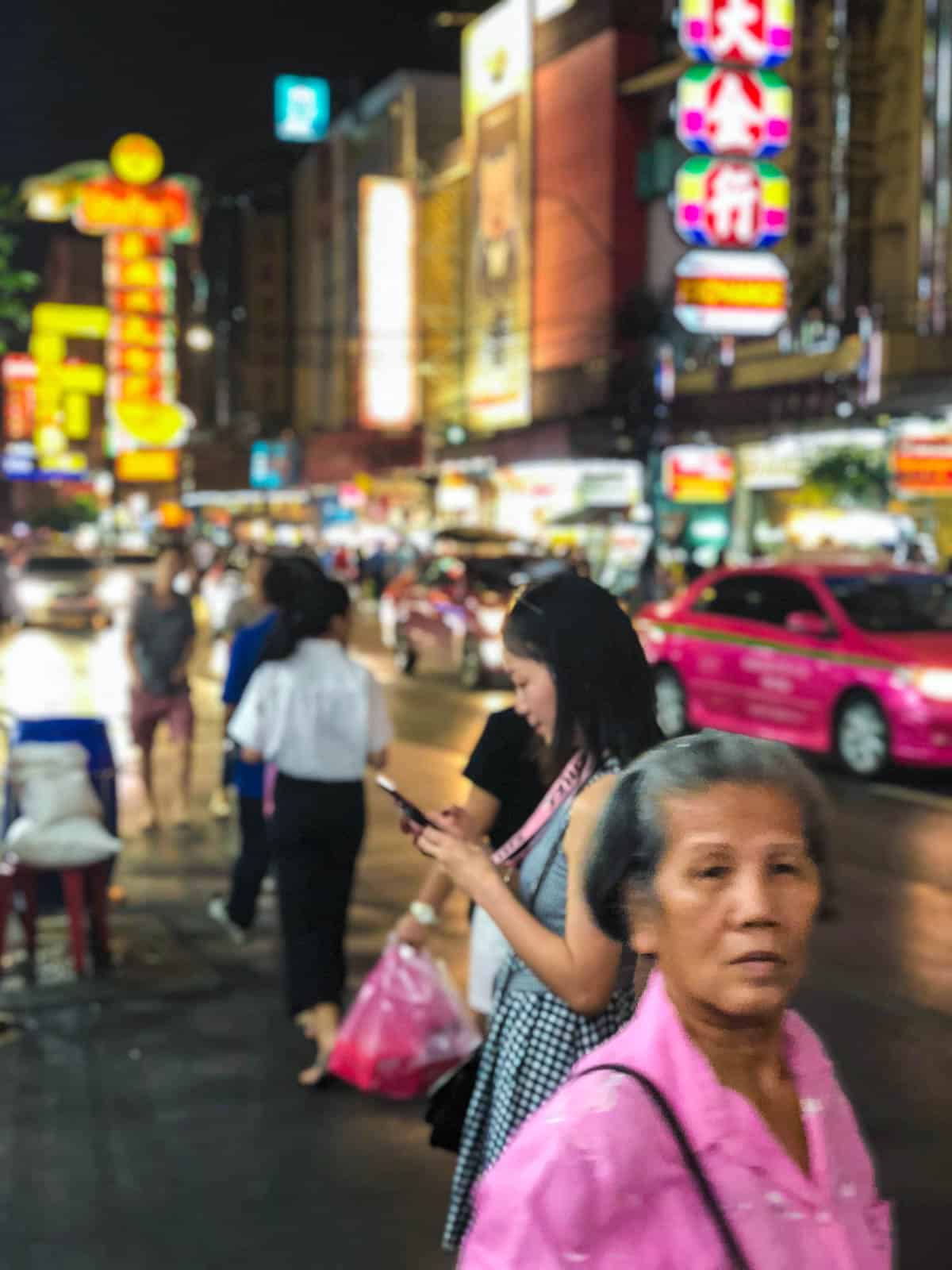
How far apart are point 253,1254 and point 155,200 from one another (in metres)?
44.2

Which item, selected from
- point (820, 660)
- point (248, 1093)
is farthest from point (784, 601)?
point (248, 1093)

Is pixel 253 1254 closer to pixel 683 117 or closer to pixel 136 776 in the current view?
pixel 136 776

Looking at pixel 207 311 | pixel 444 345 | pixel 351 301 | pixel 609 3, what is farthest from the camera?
pixel 207 311

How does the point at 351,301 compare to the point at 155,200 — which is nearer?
the point at 155,200

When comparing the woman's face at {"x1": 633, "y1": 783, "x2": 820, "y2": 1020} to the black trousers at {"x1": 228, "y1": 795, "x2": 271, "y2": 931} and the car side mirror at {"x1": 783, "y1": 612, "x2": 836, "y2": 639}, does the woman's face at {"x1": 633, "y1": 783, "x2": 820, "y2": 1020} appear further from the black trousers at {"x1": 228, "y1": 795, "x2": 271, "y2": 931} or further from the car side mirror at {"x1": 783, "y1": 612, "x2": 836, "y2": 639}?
the car side mirror at {"x1": 783, "y1": 612, "x2": 836, "y2": 639}

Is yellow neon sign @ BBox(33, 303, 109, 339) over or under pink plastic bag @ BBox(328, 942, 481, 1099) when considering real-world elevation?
over

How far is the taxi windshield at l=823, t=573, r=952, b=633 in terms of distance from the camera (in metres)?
13.4

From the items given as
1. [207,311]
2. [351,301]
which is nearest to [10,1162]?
[351,301]

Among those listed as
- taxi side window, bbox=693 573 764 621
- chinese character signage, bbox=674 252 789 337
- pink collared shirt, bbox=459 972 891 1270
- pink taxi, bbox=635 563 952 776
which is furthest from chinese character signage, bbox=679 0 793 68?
pink collared shirt, bbox=459 972 891 1270

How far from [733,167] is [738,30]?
8.31 ft

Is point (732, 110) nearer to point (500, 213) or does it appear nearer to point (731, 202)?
point (731, 202)

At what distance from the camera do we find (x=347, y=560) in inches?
1767

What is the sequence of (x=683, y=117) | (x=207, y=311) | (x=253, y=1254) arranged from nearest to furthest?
(x=253, y=1254) → (x=683, y=117) → (x=207, y=311)

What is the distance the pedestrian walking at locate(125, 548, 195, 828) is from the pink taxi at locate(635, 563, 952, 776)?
13.7 feet
